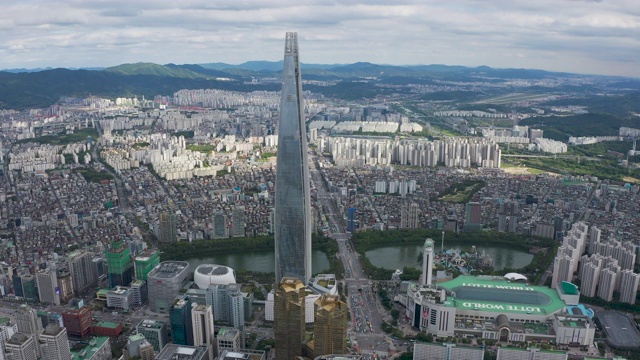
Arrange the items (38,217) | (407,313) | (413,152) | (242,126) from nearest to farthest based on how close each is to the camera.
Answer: (407,313), (38,217), (413,152), (242,126)

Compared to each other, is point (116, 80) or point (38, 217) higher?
point (116, 80)

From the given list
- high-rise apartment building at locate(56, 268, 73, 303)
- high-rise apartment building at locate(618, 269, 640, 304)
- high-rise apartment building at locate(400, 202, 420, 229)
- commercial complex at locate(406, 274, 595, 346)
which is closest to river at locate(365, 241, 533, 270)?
high-rise apartment building at locate(400, 202, 420, 229)

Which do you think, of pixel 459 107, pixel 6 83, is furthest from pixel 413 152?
pixel 6 83

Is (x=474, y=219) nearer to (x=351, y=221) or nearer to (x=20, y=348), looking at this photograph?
(x=351, y=221)

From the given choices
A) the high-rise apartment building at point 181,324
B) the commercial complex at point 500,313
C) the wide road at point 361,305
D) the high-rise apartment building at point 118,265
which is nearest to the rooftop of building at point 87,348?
the high-rise apartment building at point 181,324

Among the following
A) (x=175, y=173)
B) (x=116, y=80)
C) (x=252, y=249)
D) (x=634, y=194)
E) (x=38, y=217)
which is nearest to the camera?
(x=252, y=249)

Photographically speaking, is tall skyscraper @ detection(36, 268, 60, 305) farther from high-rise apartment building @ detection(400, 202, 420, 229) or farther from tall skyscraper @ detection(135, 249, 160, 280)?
high-rise apartment building @ detection(400, 202, 420, 229)

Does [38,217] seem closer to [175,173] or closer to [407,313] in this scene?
[175,173]

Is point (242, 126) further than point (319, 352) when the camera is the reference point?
Yes
